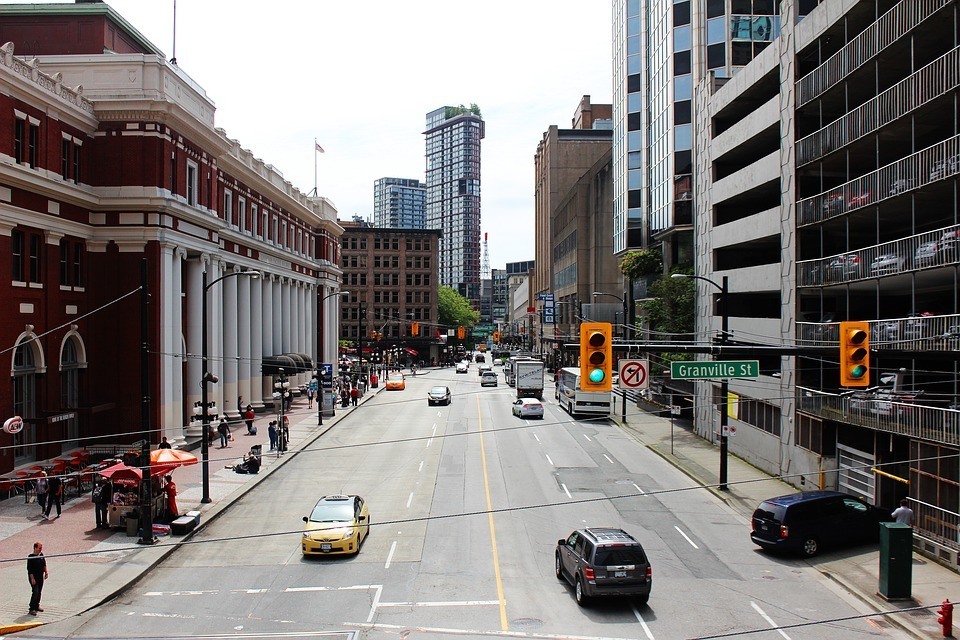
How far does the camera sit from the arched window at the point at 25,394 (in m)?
31.0

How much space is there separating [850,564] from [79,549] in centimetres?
2268

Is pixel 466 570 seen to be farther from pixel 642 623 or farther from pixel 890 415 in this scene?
pixel 890 415

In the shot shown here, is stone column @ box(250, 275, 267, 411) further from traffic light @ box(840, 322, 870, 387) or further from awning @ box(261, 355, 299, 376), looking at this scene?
traffic light @ box(840, 322, 870, 387)

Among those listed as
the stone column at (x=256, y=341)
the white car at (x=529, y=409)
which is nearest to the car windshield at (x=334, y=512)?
the white car at (x=529, y=409)

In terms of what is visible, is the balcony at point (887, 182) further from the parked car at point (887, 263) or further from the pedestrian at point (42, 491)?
the pedestrian at point (42, 491)

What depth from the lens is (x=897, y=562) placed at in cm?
1808

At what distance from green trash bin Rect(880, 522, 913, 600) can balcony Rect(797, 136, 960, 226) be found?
420 inches

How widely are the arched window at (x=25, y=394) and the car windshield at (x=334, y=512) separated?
618 inches

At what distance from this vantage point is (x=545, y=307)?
98000 mm

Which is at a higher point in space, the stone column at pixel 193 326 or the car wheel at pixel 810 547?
the stone column at pixel 193 326

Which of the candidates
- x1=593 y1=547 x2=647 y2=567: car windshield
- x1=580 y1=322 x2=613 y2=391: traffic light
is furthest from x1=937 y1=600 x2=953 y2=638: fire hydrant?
x1=580 y1=322 x2=613 y2=391: traffic light

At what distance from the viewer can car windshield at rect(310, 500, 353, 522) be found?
2239cm

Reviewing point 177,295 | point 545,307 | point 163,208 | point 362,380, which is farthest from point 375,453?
point 545,307

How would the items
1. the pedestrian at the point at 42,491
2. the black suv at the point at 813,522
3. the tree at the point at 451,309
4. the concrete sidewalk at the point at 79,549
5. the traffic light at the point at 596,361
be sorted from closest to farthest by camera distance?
the traffic light at the point at 596,361 < the concrete sidewalk at the point at 79,549 < the black suv at the point at 813,522 < the pedestrian at the point at 42,491 < the tree at the point at 451,309
